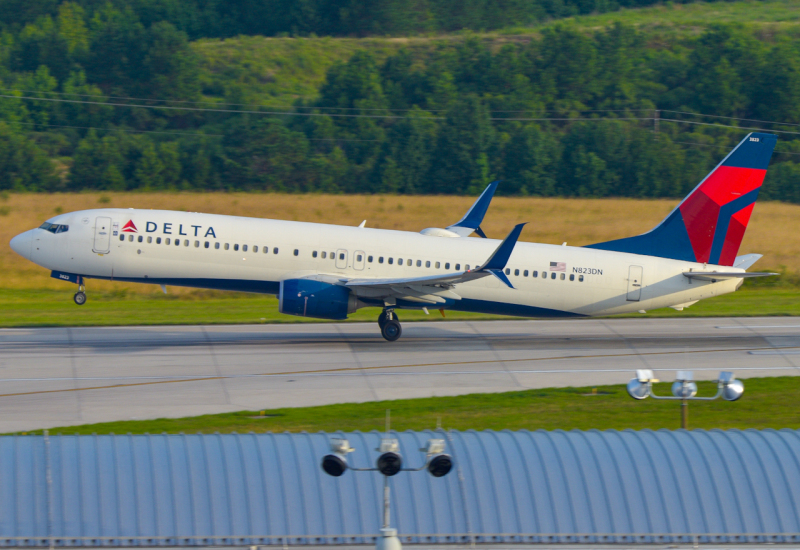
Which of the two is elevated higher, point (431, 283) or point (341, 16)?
point (341, 16)

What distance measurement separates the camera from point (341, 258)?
114 feet

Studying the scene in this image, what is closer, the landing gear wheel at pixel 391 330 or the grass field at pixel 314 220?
the landing gear wheel at pixel 391 330

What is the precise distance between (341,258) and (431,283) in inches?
141

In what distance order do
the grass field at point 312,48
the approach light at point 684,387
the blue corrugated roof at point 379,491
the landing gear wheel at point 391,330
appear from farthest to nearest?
the grass field at point 312,48
the landing gear wheel at point 391,330
the approach light at point 684,387
the blue corrugated roof at point 379,491

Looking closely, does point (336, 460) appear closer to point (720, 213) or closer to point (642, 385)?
point (642, 385)

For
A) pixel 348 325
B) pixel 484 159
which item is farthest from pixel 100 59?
pixel 348 325

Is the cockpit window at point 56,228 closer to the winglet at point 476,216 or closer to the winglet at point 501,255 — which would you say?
the winglet at point 501,255

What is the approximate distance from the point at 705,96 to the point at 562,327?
73909mm

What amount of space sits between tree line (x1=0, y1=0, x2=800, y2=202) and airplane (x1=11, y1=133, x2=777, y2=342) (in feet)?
182

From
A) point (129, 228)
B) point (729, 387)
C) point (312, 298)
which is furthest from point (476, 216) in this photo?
point (729, 387)

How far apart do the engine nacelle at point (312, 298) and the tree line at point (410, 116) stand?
5909 centimetres

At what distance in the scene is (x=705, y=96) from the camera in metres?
106

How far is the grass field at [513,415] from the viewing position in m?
25.1

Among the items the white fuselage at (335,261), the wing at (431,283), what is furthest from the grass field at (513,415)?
the white fuselage at (335,261)
